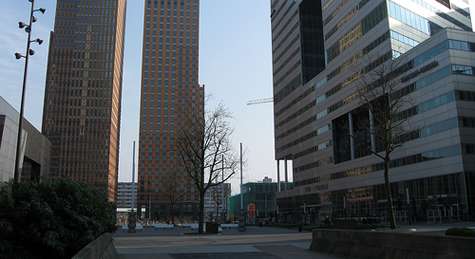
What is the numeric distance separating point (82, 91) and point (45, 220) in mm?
158032

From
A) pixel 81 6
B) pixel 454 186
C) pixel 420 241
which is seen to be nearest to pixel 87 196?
pixel 420 241

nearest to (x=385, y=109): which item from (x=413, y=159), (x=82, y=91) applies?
(x=413, y=159)

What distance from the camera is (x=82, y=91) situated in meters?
161

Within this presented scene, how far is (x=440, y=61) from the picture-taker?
61.8 m

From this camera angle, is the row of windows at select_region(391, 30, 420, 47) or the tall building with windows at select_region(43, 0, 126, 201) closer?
the row of windows at select_region(391, 30, 420, 47)

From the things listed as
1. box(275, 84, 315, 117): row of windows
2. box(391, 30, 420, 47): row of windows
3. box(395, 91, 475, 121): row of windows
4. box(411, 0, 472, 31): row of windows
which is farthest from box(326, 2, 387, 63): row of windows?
box(395, 91, 475, 121): row of windows

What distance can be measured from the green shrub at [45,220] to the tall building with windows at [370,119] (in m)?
33.4

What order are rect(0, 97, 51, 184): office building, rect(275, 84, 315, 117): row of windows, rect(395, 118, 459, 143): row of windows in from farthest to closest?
1. rect(275, 84, 315, 117): row of windows
2. rect(395, 118, 459, 143): row of windows
3. rect(0, 97, 51, 184): office building

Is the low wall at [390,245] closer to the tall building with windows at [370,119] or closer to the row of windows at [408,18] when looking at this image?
the tall building with windows at [370,119]

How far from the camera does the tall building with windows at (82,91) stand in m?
156

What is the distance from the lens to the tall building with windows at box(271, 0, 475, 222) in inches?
2361

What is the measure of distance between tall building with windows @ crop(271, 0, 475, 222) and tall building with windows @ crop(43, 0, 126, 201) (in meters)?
75.6

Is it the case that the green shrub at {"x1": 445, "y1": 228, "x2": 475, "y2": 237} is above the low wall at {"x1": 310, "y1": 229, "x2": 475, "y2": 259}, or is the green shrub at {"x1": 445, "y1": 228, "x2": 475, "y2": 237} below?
above

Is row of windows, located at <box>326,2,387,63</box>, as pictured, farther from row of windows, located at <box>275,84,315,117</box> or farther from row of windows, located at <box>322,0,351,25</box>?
row of windows, located at <box>275,84,315,117</box>
